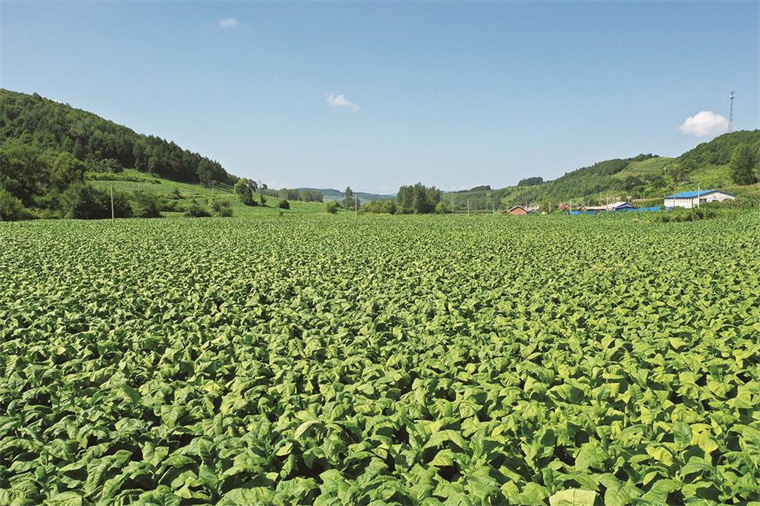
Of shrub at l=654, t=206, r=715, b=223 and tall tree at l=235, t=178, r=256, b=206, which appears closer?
shrub at l=654, t=206, r=715, b=223

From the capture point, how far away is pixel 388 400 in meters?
4.01

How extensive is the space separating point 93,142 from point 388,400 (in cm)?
14156

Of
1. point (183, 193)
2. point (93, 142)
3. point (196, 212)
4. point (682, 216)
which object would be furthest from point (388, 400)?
point (93, 142)

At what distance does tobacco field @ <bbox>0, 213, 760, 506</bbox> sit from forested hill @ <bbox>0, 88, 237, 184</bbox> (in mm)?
123207

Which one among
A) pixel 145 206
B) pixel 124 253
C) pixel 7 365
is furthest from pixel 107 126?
pixel 7 365

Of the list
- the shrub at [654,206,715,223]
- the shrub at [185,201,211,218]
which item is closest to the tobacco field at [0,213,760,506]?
the shrub at [654,206,715,223]

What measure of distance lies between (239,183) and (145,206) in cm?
3896

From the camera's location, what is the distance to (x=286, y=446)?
10.8ft

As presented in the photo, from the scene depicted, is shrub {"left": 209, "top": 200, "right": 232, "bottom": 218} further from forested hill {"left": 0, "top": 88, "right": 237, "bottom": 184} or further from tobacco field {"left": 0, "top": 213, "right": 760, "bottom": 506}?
tobacco field {"left": 0, "top": 213, "right": 760, "bottom": 506}

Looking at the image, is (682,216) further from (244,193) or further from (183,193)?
(183,193)

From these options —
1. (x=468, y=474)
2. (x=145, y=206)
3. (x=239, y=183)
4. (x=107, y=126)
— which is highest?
(x=107, y=126)

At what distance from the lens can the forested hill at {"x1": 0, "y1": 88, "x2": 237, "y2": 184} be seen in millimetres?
111500

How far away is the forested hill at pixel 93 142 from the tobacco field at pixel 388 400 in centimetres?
12321

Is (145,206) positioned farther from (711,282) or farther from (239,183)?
(711,282)
